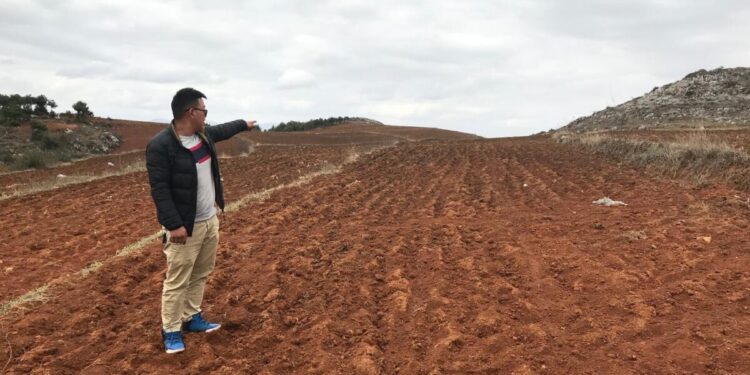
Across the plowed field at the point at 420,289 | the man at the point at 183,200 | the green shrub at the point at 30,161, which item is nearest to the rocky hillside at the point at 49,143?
the green shrub at the point at 30,161

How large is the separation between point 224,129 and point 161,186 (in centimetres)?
94

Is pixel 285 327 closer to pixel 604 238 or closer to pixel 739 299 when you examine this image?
pixel 739 299

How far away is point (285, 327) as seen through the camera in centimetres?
461

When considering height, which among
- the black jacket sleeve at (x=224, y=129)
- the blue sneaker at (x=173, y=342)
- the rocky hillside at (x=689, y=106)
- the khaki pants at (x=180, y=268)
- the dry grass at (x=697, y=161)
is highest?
the rocky hillside at (x=689, y=106)

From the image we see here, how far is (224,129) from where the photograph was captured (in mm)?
4625

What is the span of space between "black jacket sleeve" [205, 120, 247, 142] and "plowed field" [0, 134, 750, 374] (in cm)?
168

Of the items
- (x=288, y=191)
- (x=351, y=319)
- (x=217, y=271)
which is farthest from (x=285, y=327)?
(x=288, y=191)

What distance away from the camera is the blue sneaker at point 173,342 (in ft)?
13.3

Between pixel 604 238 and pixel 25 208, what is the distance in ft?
39.7

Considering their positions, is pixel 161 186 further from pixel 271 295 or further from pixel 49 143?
pixel 49 143

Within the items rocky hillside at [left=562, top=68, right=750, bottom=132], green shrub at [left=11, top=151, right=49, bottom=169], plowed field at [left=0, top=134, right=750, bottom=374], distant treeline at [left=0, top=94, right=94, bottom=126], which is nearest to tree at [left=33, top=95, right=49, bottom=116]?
distant treeline at [left=0, top=94, right=94, bottom=126]

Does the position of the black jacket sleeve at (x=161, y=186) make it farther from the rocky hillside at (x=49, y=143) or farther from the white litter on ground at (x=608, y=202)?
the rocky hillside at (x=49, y=143)

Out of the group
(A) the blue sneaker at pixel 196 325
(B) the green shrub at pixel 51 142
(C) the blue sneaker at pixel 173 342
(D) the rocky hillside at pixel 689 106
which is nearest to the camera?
(C) the blue sneaker at pixel 173 342

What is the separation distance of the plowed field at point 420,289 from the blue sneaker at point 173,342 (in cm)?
8
